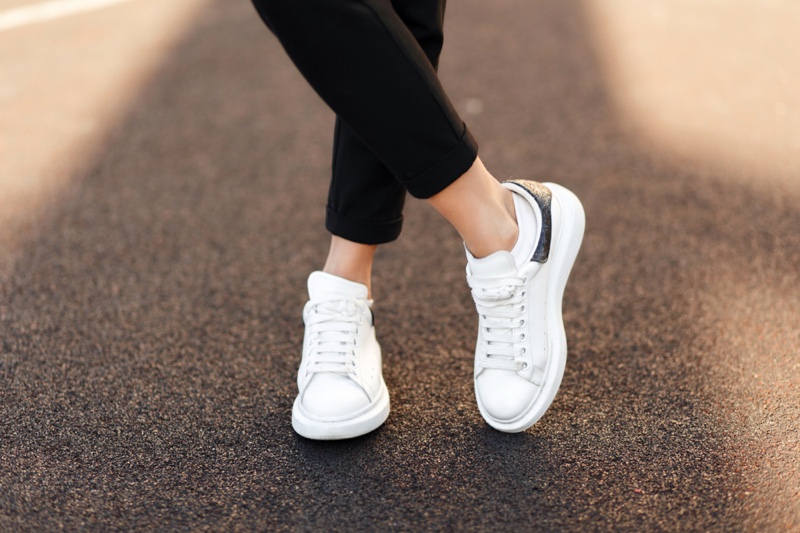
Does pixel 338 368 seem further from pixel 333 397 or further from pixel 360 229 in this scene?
pixel 360 229

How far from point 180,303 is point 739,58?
4.52 feet

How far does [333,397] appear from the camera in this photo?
84 centimetres

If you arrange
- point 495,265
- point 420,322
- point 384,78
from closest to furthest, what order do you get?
point 384,78
point 495,265
point 420,322

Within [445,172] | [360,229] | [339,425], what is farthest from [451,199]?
[339,425]

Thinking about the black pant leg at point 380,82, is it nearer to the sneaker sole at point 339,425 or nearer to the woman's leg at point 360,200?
the woman's leg at point 360,200

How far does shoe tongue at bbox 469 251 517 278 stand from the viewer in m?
0.81

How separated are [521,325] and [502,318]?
2 centimetres

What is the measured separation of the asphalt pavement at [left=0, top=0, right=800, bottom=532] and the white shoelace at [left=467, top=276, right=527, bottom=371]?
8 centimetres

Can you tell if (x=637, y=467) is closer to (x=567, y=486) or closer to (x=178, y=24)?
(x=567, y=486)

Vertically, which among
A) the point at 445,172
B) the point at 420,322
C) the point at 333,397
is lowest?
the point at 420,322

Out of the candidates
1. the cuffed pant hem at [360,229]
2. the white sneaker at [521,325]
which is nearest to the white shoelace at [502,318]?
the white sneaker at [521,325]

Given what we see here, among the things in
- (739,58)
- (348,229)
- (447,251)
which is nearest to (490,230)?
(348,229)

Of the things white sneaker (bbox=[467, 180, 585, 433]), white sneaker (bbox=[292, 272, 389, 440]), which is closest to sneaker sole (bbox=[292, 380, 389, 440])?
white sneaker (bbox=[292, 272, 389, 440])

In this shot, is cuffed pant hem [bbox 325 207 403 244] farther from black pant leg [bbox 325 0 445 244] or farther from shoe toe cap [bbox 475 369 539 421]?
shoe toe cap [bbox 475 369 539 421]
